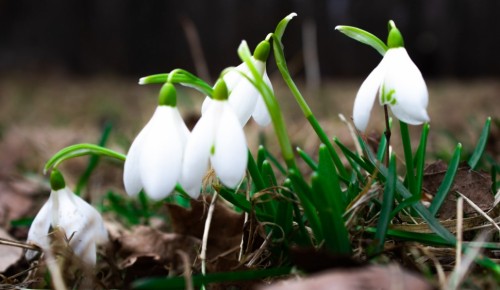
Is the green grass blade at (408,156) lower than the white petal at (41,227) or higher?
higher

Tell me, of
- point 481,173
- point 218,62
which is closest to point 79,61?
point 218,62

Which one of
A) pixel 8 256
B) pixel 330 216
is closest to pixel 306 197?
pixel 330 216

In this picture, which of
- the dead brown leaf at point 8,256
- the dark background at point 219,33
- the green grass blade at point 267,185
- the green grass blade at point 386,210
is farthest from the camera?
the dark background at point 219,33

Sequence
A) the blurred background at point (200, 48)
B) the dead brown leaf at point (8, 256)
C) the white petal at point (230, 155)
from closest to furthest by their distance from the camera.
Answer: the white petal at point (230, 155) < the dead brown leaf at point (8, 256) < the blurred background at point (200, 48)

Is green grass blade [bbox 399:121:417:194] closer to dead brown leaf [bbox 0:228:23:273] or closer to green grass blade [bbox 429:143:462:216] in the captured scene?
green grass blade [bbox 429:143:462:216]

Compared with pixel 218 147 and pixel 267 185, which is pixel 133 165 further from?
pixel 267 185

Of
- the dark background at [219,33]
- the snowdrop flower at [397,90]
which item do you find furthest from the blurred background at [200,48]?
the snowdrop flower at [397,90]

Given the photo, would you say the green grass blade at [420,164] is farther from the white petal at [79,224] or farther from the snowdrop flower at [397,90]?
the white petal at [79,224]
